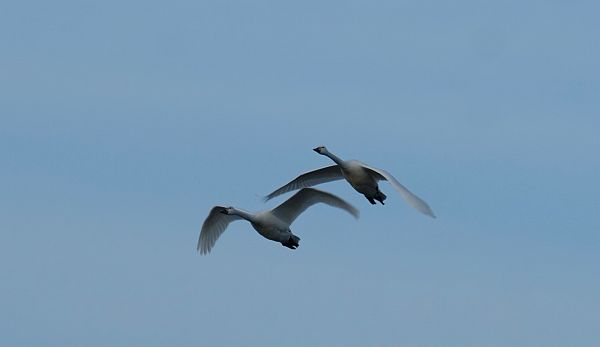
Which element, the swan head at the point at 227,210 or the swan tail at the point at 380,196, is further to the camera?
the swan head at the point at 227,210

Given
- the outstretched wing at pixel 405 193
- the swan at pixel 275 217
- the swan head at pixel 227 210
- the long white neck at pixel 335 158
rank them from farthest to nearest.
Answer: the swan head at pixel 227 210, the swan at pixel 275 217, the long white neck at pixel 335 158, the outstretched wing at pixel 405 193

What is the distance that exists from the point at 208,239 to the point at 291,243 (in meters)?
4.35

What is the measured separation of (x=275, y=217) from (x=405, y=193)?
657cm

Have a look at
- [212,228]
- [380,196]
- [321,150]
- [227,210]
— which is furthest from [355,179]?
[212,228]

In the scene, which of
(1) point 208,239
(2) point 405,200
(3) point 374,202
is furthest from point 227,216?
(2) point 405,200

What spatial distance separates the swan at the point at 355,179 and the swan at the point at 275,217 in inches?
19.6

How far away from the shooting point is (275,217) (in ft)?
184

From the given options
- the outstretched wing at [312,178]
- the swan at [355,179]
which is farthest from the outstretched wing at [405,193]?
the outstretched wing at [312,178]

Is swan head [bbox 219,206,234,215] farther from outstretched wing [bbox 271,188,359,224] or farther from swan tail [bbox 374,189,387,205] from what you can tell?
swan tail [bbox 374,189,387,205]

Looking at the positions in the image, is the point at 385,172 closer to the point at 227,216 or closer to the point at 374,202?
the point at 374,202

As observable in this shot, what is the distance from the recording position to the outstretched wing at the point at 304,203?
187ft

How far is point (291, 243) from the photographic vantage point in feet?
185

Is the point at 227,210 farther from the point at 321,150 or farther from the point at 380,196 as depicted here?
the point at 380,196

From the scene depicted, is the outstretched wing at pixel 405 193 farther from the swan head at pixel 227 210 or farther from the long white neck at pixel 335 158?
the swan head at pixel 227 210
